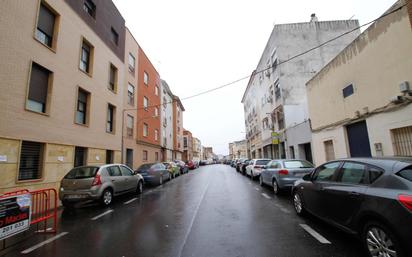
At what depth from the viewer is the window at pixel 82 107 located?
38.6ft

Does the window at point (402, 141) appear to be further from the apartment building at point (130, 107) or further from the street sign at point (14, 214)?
the apartment building at point (130, 107)

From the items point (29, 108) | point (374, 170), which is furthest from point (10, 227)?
point (374, 170)

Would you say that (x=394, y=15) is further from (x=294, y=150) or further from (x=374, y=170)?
(x=294, y=150)

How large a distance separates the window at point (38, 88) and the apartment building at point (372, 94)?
13929 millimetres

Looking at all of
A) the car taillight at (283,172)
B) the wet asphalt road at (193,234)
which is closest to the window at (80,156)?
the wet asphalt road at (193,234)

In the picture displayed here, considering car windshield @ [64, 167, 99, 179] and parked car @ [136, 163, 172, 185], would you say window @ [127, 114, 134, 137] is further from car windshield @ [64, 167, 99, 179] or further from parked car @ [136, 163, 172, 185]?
car windshield @ [64, 167, 99, 179]

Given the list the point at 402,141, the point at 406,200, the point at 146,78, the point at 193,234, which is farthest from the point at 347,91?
the point at 146,78

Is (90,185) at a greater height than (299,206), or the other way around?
(90,185)

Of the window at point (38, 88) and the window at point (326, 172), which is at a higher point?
the window at point (38, 88)

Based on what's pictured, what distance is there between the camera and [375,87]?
8.58 meters

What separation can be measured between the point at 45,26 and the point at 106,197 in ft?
27.3

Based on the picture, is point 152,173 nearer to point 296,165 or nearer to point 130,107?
point 130,107

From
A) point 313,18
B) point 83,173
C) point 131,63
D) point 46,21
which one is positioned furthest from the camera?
point 313,18

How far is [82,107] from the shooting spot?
1222 cm
